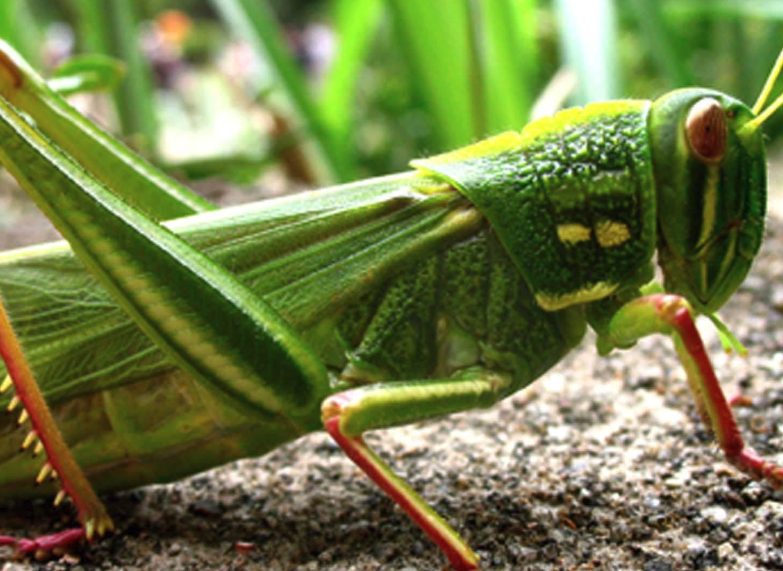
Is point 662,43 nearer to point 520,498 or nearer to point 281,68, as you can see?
point 281,68

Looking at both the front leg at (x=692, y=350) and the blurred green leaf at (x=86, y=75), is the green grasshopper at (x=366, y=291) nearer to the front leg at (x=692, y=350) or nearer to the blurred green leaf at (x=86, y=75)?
the front leg at (x=692, y=350)

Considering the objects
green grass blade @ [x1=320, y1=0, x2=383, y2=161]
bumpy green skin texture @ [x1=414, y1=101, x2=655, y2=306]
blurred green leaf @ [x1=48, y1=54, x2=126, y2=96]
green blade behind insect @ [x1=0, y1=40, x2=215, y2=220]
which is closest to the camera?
bumpy green skin texture @ [x1=414, y1=101, x2=655, y2=306]

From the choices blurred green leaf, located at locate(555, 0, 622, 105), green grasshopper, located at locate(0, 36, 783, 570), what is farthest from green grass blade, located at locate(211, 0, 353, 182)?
green grasshopper, located at locate(0, 36, 783, 570)

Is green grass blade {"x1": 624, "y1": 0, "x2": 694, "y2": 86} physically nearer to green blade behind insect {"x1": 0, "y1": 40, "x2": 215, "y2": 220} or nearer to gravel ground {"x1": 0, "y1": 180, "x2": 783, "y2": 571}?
gravel ground {"x1": 0, "y1": 180, "x2": 783, "y2": 571}

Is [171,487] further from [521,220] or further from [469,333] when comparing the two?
[521,220]

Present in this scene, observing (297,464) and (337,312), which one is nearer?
(337,312)

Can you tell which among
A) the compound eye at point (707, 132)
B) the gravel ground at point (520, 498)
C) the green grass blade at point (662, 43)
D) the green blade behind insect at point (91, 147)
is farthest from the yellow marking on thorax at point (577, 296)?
the green grass blade at point (662, 43)

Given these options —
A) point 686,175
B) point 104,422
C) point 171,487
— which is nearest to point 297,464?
point 171,487
